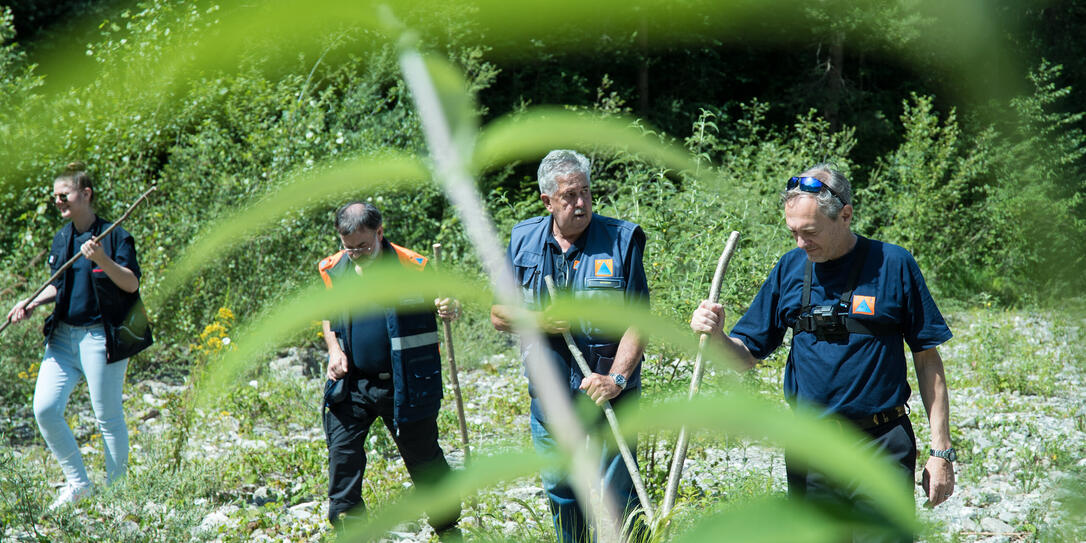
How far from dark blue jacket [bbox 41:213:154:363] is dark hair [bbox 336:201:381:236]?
1.67m

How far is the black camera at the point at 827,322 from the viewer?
2.54 metres

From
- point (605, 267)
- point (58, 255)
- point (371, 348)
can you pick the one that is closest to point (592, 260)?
point (605, 267)

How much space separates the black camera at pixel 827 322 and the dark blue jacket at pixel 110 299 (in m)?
3.25

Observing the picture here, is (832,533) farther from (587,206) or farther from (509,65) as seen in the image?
(587,206)

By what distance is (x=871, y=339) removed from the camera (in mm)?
2551

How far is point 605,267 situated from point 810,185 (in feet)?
2.50

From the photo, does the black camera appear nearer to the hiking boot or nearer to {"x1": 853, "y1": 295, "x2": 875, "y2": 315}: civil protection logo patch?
{"x1": 853, "y1": 295, "x2": 875, "y2": 315}: civil protection logo patch

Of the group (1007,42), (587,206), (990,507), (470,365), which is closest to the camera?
(1007,42)

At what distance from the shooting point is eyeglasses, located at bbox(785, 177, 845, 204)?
233 cm

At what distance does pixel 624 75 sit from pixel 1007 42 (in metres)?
0.17

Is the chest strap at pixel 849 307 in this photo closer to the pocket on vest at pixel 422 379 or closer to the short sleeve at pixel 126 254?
the pocket on vest at pixel 422 379

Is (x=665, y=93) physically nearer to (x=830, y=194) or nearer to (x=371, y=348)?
(x=830, y=194)

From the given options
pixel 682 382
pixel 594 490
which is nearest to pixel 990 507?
pixel 682 382

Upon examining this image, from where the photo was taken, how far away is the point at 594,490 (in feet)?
1.40
